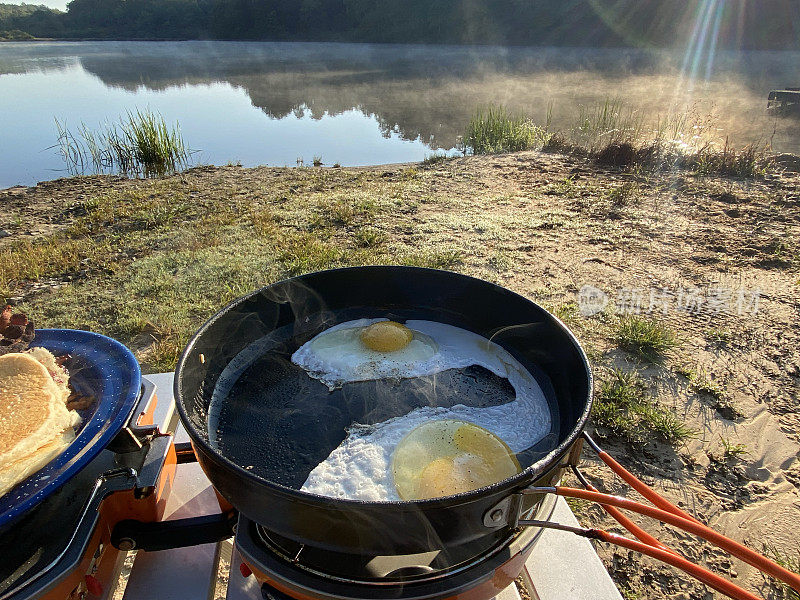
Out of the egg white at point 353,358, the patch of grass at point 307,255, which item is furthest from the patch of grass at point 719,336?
the patch of grass at point 307,255

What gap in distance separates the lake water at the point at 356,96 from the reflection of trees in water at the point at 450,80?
0.07 m

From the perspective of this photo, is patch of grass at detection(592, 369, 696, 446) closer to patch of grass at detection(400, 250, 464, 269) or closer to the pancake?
patch of grass at detection(400, 250, 464, 269)

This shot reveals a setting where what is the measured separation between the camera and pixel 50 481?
127cm

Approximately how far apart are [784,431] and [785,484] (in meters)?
0.46

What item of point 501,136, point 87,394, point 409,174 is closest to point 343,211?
point 409,174

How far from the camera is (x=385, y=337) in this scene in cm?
234

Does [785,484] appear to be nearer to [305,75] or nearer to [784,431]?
[784,431]

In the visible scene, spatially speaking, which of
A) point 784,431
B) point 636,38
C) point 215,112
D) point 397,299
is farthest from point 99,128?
point 636,38

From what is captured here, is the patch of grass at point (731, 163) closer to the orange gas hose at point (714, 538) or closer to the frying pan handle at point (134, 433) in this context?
the orange gas hose at point (714, 538)

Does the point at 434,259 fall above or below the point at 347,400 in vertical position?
below

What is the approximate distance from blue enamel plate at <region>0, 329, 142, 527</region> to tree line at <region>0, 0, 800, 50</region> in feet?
119

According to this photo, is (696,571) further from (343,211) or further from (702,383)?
(343,211)

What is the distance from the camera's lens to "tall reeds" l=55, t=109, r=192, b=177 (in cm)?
909

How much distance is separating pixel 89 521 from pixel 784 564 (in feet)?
9.32
